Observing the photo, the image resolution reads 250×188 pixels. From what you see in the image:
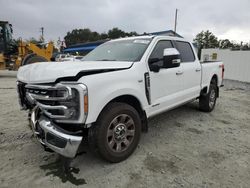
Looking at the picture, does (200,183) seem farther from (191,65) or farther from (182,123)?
(191,65)

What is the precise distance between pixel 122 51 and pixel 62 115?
1834 millimetres

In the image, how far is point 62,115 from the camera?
2.60 m

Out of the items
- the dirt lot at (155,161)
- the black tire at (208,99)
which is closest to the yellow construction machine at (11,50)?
the dirt lot at (155,161)

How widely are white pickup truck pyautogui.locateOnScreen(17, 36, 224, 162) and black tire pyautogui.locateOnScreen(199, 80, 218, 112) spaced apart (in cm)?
171

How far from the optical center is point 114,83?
292 cm

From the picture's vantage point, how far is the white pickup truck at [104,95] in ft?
8.45

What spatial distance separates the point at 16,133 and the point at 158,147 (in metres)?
2.74

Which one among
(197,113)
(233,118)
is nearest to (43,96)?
(197,113)

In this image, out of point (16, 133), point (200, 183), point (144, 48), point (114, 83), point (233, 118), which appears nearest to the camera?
point (200, 183)

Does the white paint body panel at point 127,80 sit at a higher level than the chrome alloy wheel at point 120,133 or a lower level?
higher

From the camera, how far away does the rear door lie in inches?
181

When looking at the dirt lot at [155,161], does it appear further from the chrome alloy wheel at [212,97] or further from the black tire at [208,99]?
the chrome alloy wheel at [212,97]

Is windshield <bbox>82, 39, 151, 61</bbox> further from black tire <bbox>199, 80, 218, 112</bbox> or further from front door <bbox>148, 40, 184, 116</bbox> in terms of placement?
black tire <bbox>199, 80, 218, 112</bbox>

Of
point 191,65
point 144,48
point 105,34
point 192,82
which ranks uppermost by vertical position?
point 105,34
